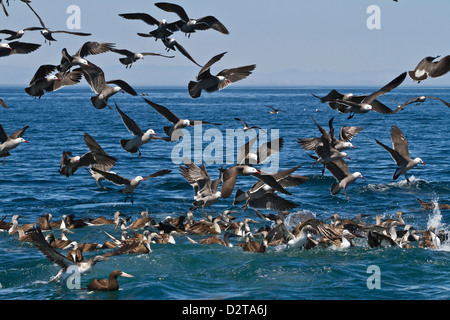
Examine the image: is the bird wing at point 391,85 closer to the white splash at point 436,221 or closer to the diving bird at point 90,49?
the white splash at point 436,221

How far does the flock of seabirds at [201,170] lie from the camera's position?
1523cm

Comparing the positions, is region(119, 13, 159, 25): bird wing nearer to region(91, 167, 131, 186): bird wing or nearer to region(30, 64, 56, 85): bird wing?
region(30, 64, 56, 85): bird wing

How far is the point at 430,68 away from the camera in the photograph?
1636 cm

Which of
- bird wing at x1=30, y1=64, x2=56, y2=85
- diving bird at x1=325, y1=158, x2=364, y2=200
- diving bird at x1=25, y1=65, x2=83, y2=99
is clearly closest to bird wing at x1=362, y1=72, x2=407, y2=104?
diving bird at x1=325, y1=158, x2=364, y2=200

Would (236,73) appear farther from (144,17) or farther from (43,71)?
(43,71)

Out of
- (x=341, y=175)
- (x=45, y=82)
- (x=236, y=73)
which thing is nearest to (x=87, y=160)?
(x=45, y=82)

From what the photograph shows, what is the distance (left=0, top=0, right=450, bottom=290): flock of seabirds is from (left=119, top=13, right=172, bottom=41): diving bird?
0.02 m

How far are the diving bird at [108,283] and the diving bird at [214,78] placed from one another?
471 cm

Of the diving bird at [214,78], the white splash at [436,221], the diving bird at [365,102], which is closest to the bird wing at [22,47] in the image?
the diving bird at [214,78]

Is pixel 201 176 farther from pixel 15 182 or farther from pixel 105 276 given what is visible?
pixel 15 182

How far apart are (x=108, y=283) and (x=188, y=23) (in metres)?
6.43

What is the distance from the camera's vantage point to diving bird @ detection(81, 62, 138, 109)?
16172mm
